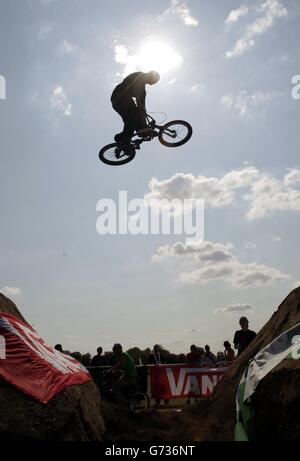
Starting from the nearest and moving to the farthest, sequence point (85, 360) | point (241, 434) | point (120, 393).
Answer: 1. point (241, 434)
2. point (120, 393)
3. point (85, 360)

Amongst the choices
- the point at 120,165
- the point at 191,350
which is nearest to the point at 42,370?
the point at 120,165

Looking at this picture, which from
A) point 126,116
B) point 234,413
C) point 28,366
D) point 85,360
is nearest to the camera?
point 28,366

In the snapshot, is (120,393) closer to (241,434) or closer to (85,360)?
(85,360)

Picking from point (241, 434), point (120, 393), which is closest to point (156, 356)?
point (120, 393)

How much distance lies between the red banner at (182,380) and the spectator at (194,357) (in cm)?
23

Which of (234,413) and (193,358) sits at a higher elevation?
(193,358)

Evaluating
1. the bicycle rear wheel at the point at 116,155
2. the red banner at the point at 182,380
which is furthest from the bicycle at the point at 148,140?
the red banner at the point at 182,380

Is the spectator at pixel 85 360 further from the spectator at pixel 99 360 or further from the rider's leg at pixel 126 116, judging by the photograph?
the rider's leg at pixel 126 116

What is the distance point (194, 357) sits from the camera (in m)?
15.5

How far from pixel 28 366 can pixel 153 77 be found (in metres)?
7.99

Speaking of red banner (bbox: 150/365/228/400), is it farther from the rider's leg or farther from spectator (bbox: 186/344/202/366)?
the rider's leg
